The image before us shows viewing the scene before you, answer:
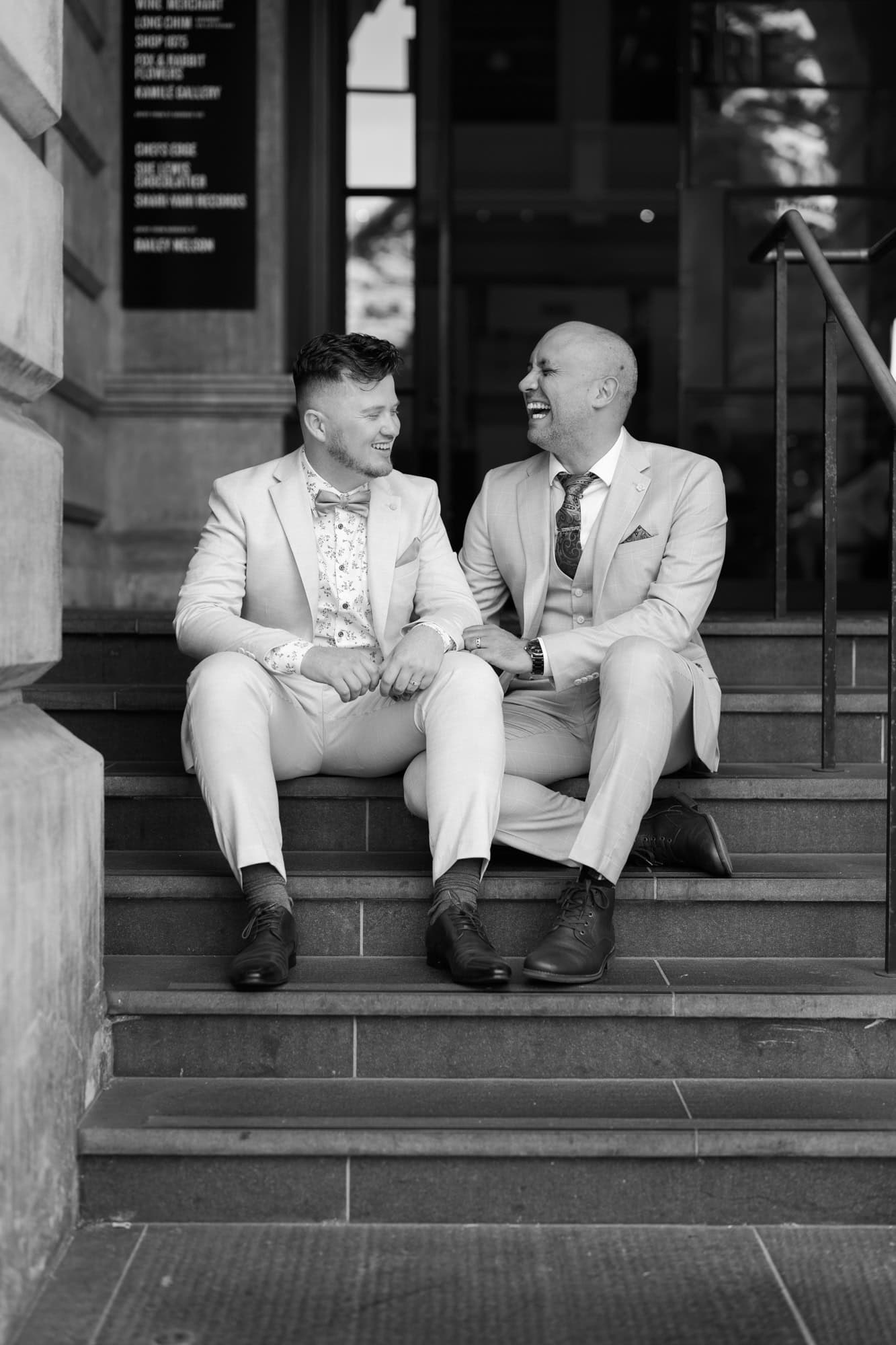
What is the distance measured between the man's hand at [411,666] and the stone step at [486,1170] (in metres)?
0.96

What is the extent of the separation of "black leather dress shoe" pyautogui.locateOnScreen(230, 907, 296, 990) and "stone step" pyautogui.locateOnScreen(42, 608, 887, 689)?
1.54m

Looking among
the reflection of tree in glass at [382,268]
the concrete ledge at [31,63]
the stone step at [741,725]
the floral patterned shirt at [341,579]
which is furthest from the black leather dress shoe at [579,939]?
the reflection of tree in glass at [382,268]

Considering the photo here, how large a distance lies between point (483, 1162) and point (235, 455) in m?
3.88

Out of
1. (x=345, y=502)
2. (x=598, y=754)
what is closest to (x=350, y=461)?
(x=345, y=502)

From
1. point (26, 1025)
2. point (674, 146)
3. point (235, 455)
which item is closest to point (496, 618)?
point (235, 455)

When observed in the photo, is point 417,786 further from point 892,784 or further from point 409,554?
point 892,784

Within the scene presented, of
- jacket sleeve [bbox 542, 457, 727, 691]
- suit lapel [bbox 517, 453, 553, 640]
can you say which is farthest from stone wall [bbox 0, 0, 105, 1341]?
suit lapel [bbox 517, 453, 553, 640]

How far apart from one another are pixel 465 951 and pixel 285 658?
2.59ft

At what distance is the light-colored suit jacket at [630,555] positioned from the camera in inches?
135

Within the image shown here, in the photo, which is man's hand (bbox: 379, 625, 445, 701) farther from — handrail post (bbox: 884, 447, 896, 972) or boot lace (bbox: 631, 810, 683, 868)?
handrail post (bbox: 884, 447, 896, 972)

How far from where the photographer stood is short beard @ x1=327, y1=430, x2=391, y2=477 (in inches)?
138

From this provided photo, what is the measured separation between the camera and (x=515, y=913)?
10.3 ft

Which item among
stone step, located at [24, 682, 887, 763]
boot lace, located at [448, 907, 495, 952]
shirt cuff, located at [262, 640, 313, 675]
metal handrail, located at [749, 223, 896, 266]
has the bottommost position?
boot lace, located at [448, 907, 495, 952]

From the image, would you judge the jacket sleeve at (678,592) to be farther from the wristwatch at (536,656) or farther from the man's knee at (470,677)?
the man's knee at (470,677)
